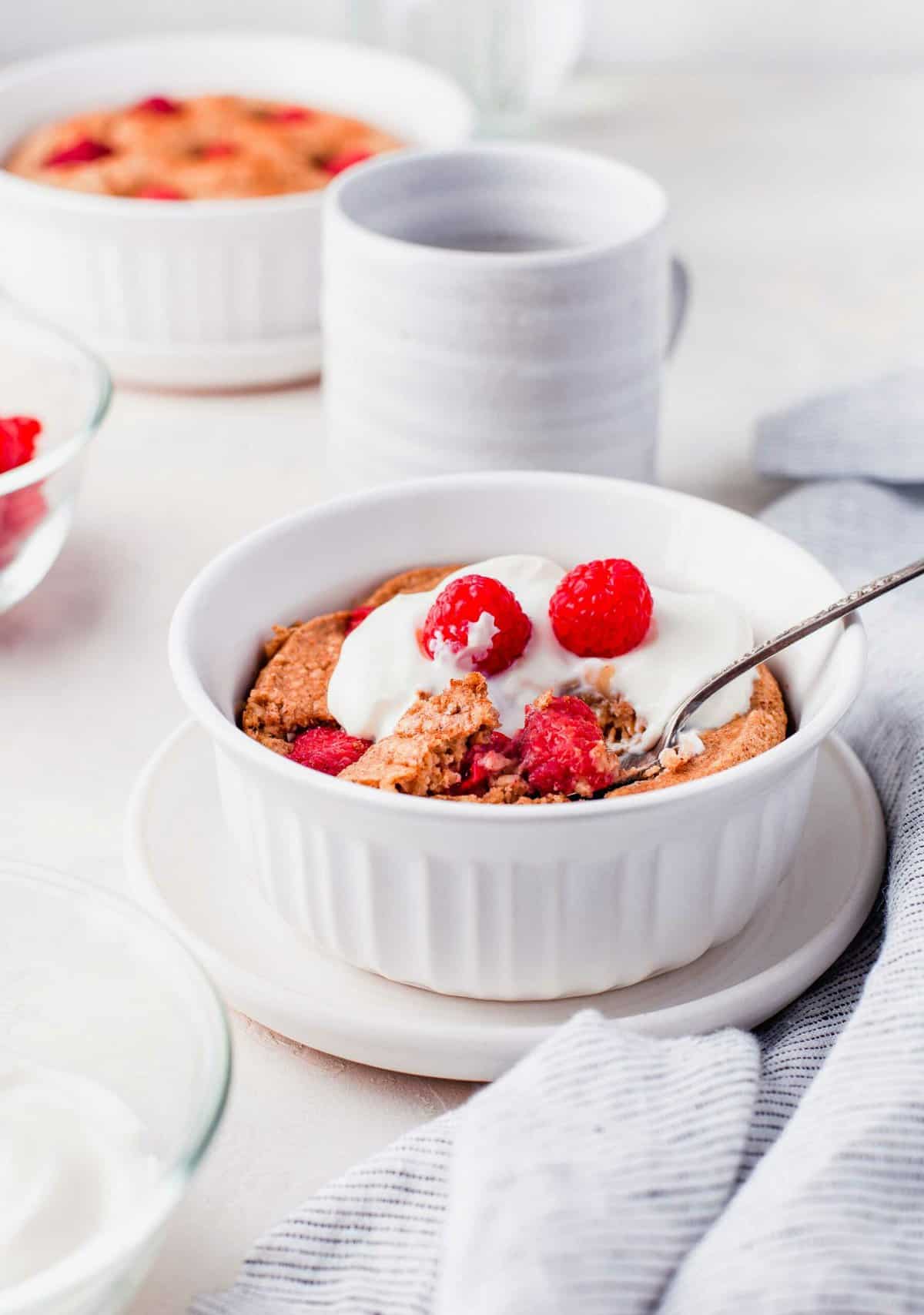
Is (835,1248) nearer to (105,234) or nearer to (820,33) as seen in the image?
(105,234)

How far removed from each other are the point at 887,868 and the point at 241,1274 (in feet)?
1.28

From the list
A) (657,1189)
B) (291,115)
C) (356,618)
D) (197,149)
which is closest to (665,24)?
(291,115)

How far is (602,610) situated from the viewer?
0.85m

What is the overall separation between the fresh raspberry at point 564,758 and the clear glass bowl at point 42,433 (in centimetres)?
42

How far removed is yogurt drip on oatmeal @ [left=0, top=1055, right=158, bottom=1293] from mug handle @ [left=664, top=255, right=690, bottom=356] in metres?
0.81

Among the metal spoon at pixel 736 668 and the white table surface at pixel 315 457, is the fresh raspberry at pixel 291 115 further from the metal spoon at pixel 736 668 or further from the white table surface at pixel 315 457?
the metal spoon at pixel 736 668

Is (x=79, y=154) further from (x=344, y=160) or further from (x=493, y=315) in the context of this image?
(x=493, y=315)

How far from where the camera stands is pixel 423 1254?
25.5 inches

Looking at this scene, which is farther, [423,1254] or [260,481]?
[260,481]

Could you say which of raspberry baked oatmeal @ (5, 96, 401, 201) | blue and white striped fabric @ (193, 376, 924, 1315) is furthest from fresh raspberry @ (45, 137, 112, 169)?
blue and white striped fabric @ (193, 376, 924, 1315)

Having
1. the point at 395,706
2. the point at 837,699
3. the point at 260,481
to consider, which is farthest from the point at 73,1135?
the point at 260,481

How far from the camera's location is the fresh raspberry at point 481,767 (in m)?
0.79

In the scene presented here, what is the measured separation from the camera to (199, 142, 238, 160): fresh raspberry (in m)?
1.58

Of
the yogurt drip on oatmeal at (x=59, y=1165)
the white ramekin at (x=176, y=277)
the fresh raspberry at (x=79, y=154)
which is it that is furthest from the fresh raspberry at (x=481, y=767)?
the fresh raspberry at (x=79, y=154)
